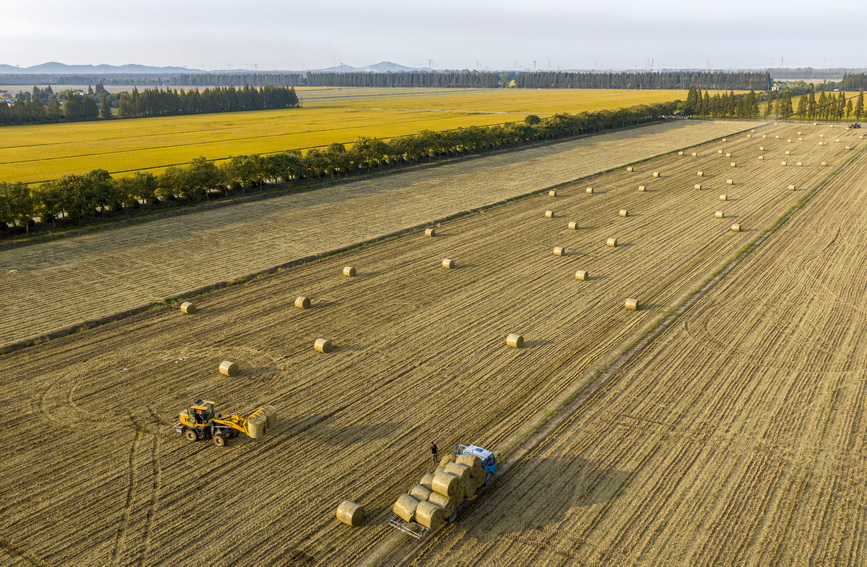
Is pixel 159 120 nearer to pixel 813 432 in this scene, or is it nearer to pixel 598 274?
pixel 598 274

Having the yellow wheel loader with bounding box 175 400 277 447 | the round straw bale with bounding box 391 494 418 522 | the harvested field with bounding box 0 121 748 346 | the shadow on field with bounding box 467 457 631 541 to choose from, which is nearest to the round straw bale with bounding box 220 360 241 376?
the yellow wheel loader with bounding box 175 400 277 447

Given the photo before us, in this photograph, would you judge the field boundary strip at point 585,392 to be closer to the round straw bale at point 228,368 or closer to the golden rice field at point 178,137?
the round straw bale at point 228,368

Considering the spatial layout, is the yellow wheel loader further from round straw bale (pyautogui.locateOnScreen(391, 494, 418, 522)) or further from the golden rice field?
the golden rice field

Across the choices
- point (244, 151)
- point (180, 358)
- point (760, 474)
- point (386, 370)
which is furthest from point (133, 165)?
point (760, 474)

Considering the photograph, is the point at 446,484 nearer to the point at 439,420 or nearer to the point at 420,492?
the point at 420,492

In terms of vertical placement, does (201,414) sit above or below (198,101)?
below

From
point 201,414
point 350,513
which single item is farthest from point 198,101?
point 350,513
